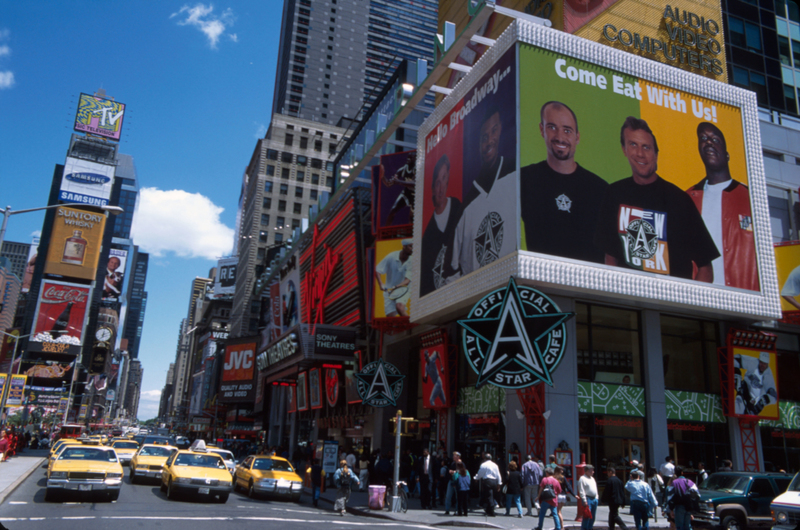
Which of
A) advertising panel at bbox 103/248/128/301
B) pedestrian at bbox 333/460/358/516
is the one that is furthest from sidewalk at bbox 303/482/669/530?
advertising panel at bbox 103/248/128/301

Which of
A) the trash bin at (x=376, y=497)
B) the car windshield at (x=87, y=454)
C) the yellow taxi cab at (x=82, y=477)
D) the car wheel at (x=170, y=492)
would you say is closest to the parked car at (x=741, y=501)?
the trash bin at (x=376, y=497)

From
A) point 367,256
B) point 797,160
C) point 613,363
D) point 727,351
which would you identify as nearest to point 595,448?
point 613,363

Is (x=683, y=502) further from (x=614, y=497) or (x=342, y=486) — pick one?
(x=342, y=486)

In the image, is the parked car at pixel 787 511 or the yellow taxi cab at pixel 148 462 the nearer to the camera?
the parked car at pixel 787 511

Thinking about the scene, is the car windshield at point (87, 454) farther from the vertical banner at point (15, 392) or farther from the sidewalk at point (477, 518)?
the vertical banner at point (15, 392)

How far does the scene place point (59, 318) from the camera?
342ft

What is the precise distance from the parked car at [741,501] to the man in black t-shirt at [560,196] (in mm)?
9589

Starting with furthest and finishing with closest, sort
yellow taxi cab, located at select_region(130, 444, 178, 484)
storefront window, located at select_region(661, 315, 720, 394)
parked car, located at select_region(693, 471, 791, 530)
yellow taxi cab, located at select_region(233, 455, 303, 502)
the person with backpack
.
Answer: storefront window, located at select_region(661, 315, 720, 394) < yellow taxi cab, located at select_region(130, 444, 178, 484) < yellow taxi cab, located at select_region(233, 455, 303, 502) < parked car, located at select_region(693, 471, 791, 530) < the person with backpack

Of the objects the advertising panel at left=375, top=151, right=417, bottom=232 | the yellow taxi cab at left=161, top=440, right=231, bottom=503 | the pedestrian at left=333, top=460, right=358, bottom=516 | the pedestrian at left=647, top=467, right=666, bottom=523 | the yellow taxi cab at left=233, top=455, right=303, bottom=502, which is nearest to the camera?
the yellow taxi cab at left=161, top=440, right=231, bottom=503

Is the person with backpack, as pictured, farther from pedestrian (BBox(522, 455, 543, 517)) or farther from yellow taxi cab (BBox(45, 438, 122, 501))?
yellow taxi cab (BBox(45, 438, 122, 501))

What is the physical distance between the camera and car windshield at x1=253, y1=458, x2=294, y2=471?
79.1ft

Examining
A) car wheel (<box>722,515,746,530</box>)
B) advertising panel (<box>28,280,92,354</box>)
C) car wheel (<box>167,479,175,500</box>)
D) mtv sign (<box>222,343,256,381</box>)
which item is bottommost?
car wheel (<box>167,479,175,500</box>)

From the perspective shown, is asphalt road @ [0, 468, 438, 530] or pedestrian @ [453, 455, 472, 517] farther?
pedestrian @ [453, 455, 472, 517]

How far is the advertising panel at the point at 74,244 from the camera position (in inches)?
4146
